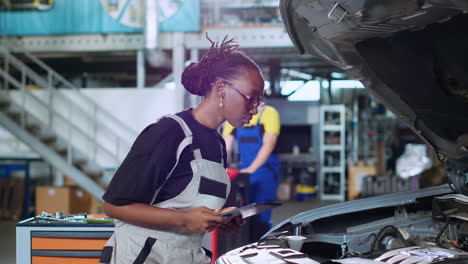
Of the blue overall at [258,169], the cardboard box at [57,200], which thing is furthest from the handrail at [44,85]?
the blue overall at [258,169]

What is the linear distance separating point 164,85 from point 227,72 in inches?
351

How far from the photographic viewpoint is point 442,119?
2.05 m

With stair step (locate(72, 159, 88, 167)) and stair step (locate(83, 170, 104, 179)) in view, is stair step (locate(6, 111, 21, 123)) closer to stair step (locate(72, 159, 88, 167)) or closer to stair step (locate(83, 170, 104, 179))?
stair step (locate(72, 159, 88, 167))

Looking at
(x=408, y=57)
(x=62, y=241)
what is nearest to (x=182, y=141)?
(x=408, y=57)

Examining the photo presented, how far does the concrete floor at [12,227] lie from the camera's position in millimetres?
5246

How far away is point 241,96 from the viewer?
5.38 ft

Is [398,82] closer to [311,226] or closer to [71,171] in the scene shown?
[311,226]

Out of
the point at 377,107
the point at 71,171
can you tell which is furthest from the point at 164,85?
the point at 377,107

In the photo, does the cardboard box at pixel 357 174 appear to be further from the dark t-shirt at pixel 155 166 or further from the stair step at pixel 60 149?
the dark t-shirt at pixel 155 166

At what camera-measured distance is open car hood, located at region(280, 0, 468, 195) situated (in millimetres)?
1622

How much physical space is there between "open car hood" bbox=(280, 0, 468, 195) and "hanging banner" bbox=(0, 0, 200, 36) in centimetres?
693

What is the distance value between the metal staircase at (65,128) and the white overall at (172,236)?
5834 millimetres

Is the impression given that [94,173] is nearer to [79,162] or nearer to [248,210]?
[79,162]

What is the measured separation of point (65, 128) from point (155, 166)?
768 cm
